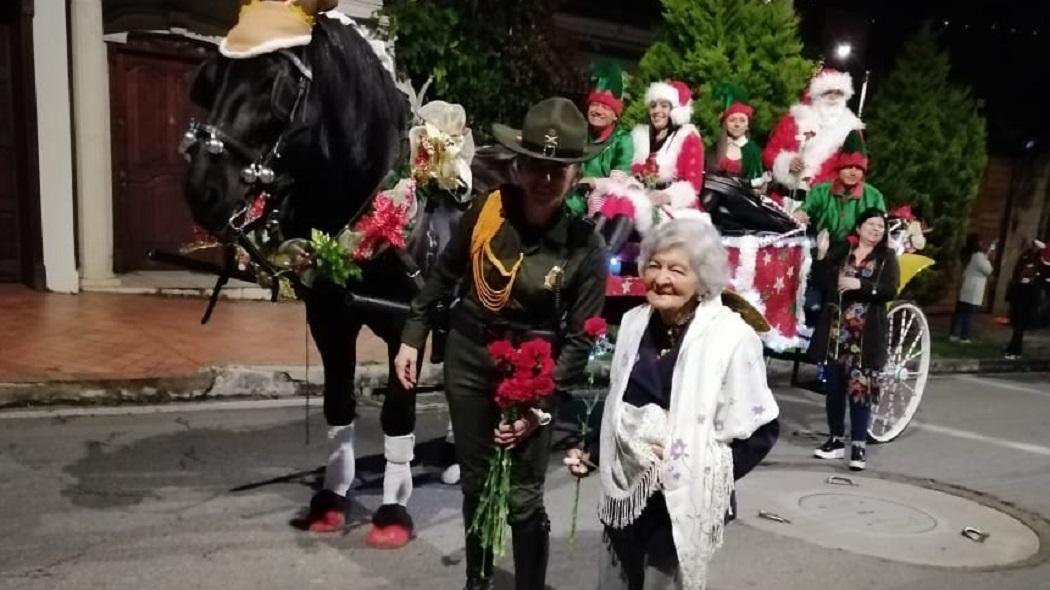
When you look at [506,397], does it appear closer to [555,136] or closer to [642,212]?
[555,136]

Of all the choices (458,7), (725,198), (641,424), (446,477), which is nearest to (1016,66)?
(458,7)

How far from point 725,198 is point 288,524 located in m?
3.47

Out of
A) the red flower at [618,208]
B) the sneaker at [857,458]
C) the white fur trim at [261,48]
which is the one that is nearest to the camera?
the white fur trim at [261,48]

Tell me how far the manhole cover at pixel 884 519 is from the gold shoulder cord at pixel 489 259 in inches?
101

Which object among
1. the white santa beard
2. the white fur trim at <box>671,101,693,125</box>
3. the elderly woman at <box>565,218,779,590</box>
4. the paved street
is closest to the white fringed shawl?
the elderly woman at <box>565,218,779,590</box>

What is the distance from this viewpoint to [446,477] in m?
5.12

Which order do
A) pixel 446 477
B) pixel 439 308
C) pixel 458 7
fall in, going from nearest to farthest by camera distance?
pixel 439 308
pixel 446 477
pixel 458 7

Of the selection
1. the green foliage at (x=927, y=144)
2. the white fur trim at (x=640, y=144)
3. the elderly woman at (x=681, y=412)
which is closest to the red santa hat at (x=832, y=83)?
the white fur trim at (x=640, y=144)

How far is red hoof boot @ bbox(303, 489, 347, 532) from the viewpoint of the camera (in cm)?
429

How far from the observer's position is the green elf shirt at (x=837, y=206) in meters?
6.14

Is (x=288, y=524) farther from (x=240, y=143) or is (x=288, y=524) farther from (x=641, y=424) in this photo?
(x=641, y=424)

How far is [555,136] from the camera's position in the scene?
2.98 m

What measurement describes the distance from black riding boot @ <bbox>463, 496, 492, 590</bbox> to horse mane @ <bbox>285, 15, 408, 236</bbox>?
1.46m

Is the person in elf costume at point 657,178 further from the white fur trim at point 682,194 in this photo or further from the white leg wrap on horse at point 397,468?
the white leg wrap on horse at point 397,468
